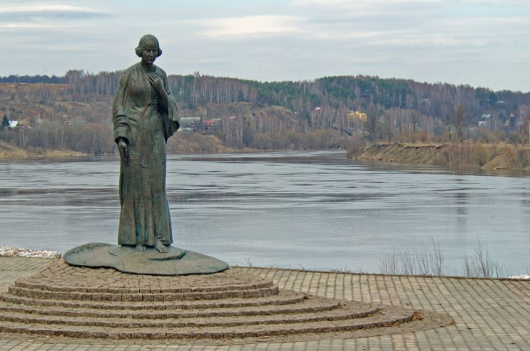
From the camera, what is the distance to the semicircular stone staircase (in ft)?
25.1

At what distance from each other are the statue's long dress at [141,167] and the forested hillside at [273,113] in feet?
205

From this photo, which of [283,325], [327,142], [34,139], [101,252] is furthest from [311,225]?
[327,142]

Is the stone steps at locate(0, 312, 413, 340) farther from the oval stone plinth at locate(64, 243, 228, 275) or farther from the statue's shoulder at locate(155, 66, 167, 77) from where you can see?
the statue's shoulder at locate(155, 66, 167, 77)

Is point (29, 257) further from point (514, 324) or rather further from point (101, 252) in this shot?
point (514, 324)

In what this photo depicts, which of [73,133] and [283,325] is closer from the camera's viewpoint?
[283,325]

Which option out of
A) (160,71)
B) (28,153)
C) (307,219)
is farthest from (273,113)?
(160,71)

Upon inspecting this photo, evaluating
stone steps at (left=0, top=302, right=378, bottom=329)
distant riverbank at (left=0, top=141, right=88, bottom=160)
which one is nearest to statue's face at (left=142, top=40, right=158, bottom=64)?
stone steps at (left=0, top=302, right=378, bottom=329)

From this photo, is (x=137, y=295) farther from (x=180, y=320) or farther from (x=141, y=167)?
(x=141, y=167)

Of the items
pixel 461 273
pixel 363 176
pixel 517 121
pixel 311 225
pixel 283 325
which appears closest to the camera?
pixel 283 325

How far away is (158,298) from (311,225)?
591 inches

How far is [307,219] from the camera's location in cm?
2478

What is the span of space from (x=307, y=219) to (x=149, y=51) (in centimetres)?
1545

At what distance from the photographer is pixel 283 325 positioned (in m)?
7.84

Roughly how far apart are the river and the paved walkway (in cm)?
428
